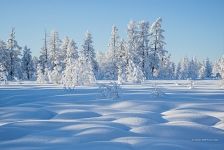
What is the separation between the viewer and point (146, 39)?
54.0m

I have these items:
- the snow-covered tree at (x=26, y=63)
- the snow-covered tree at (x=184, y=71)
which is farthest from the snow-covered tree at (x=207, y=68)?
the snow-covered tree at (x=26, y=63)

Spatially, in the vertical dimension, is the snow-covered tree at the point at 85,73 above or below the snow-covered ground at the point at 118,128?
above

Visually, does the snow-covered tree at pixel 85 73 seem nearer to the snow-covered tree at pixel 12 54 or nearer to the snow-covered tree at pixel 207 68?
the snow-covered tree at pixel 12 54

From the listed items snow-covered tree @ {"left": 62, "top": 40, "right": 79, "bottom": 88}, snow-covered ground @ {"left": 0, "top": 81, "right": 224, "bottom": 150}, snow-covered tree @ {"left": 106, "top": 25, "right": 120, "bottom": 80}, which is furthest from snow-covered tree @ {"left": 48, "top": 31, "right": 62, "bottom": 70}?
snow-covered ground @ {"left": 0, "top": 81, "right": 224, "bottom": 150}

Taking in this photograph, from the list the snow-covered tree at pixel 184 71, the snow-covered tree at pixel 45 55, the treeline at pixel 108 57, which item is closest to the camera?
the treeline at pixel 108 57

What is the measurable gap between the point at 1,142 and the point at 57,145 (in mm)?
1546

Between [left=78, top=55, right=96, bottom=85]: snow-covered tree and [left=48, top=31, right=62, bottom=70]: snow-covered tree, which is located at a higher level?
[left=48, top=31, right=62, bottom=70]: snow-covered tree

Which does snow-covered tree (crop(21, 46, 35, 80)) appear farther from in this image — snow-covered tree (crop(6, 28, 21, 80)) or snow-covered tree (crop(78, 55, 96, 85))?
snow-covered tree (crop(78, 55, 96, 85))

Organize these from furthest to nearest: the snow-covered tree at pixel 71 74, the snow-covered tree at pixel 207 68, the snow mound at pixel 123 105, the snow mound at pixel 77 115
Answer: the snow-covered tree at pixel 207 68 < the snow-covered tree at pixel 71 74 < the snow mound at pixel 123 105 < the snow mound at pixel 77 115

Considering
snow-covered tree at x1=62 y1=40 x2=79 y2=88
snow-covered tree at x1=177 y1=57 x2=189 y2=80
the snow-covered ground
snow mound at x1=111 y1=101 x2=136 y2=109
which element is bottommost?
the snow-covered ground

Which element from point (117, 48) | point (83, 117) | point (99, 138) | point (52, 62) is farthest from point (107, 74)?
point (99, 138)

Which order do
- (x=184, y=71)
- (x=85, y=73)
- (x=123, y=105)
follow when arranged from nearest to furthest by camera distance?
1. (x=123, y=105)
2. (x=85, y=73)
3. (x=184, y=71)

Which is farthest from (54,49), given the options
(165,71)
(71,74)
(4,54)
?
(71,74)

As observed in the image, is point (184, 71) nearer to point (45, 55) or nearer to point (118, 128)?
point (45, 55)
